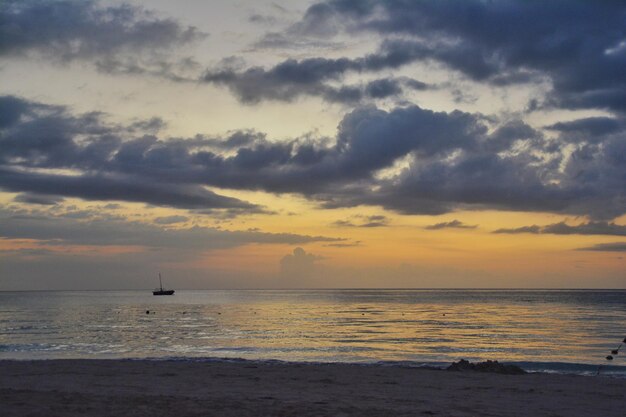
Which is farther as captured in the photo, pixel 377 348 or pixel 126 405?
pixel 377 348

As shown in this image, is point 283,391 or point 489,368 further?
point 489,368

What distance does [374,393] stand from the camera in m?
21.4

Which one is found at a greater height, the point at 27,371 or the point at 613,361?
the point at 27,371

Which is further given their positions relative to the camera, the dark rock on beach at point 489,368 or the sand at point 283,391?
the dark rock on beach at point 489,368

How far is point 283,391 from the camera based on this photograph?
69.5 feet

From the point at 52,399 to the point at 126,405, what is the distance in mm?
2927

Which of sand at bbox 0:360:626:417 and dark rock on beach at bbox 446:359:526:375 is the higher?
sand at bbox 0:360:626:417

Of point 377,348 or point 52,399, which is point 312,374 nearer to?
point 52,399

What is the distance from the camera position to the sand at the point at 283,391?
55.4 feet

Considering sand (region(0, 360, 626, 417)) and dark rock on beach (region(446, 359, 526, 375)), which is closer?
sand (region(0, 360, 626, 417))

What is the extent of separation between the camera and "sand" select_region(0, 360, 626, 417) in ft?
55.4

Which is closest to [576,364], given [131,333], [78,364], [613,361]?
[613,361]

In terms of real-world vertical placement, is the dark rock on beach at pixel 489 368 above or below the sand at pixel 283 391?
below

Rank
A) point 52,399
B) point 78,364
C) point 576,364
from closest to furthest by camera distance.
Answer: point 52,399 < point 78,364 < point 576,364
